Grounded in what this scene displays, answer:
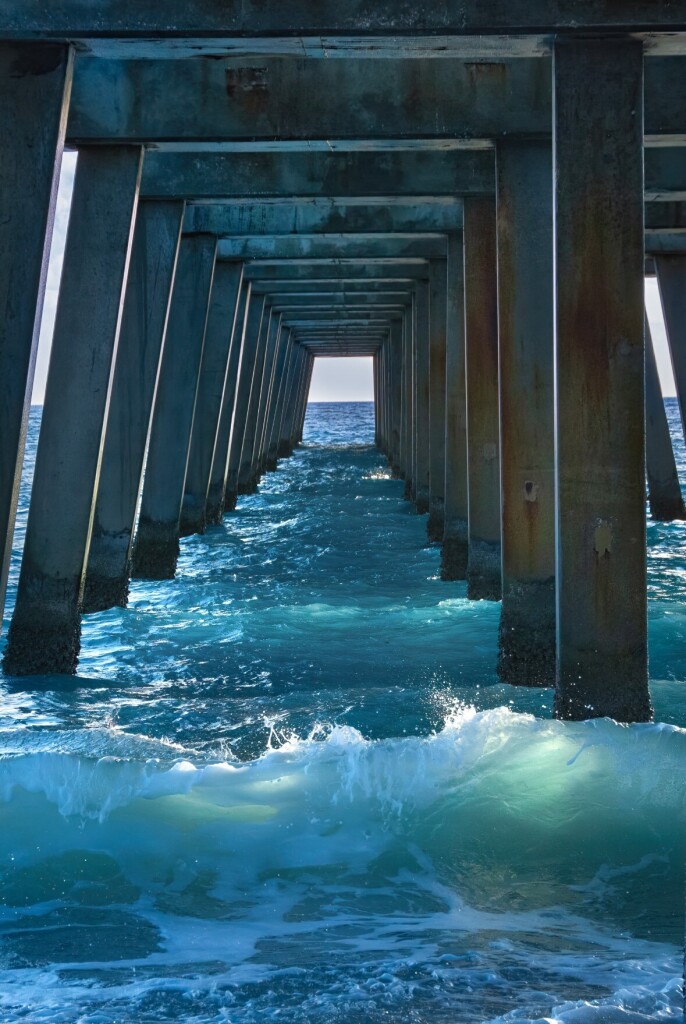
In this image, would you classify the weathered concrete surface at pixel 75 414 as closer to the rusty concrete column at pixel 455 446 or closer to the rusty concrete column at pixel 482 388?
the rusty concrete column at pixel 482 388

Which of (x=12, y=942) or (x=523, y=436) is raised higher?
(x=523, y=436)

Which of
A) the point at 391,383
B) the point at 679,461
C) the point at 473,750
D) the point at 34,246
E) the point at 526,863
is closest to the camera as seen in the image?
the point at 526,863

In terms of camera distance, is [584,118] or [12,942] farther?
[584,118]

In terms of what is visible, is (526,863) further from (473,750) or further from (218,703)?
(218,703)

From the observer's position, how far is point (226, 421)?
61.2ft

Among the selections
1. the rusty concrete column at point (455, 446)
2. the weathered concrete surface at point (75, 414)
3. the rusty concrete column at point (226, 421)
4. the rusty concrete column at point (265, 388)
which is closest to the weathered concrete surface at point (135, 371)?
the weathered concrete surface at point (75, 414)

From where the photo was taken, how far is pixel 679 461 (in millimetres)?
42969

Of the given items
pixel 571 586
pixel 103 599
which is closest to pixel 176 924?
pixel 571 586

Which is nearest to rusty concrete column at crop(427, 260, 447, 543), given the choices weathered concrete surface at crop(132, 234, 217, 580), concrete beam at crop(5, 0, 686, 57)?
weathered concrete surface at crop(132, 234, 217, 580)

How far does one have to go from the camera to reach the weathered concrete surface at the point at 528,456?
817 cm

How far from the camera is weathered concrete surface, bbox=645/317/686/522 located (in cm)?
1867

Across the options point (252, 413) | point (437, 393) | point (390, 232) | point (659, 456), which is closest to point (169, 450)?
point (390, 232)

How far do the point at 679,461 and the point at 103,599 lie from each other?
115 ft

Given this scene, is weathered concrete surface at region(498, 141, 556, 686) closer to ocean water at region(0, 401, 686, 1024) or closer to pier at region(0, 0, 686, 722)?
pier at region(0, 0, 686, 722)
